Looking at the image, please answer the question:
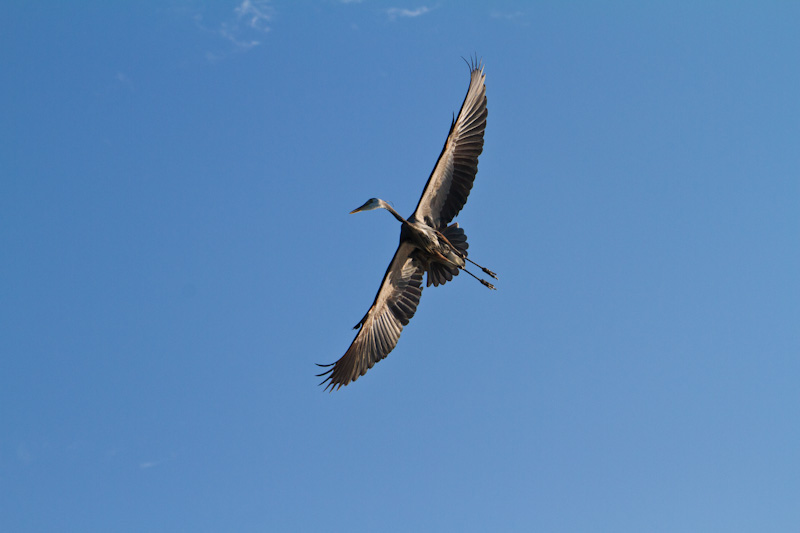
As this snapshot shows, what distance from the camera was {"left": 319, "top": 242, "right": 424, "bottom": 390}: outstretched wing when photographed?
16219 millimetres

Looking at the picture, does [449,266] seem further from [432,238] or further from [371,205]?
[371,205]

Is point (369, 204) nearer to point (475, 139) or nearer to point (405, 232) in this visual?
point (405, 232)

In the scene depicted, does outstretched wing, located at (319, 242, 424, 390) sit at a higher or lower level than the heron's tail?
lower

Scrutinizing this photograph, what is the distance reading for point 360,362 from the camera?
647 inches

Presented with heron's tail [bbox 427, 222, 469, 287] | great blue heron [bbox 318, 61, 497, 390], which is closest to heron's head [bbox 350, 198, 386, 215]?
great blue heron [bbox 318, 61, 497, 390]

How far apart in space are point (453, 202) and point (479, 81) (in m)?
2.37

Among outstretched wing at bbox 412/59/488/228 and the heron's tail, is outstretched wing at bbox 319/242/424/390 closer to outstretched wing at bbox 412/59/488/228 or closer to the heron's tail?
the heron's tail

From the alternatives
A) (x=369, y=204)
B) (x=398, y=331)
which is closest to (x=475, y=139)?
(x=369, y=204)

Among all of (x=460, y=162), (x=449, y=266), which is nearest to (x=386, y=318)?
(x=449, y=266)

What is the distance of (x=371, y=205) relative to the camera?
16.6 m

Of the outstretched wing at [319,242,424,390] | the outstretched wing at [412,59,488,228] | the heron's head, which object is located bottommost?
the outstretched wing at [319,242,424,390]

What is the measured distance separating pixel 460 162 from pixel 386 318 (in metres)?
3.26

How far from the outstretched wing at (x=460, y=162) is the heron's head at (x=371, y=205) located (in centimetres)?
69

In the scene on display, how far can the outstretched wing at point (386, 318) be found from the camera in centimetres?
1622
